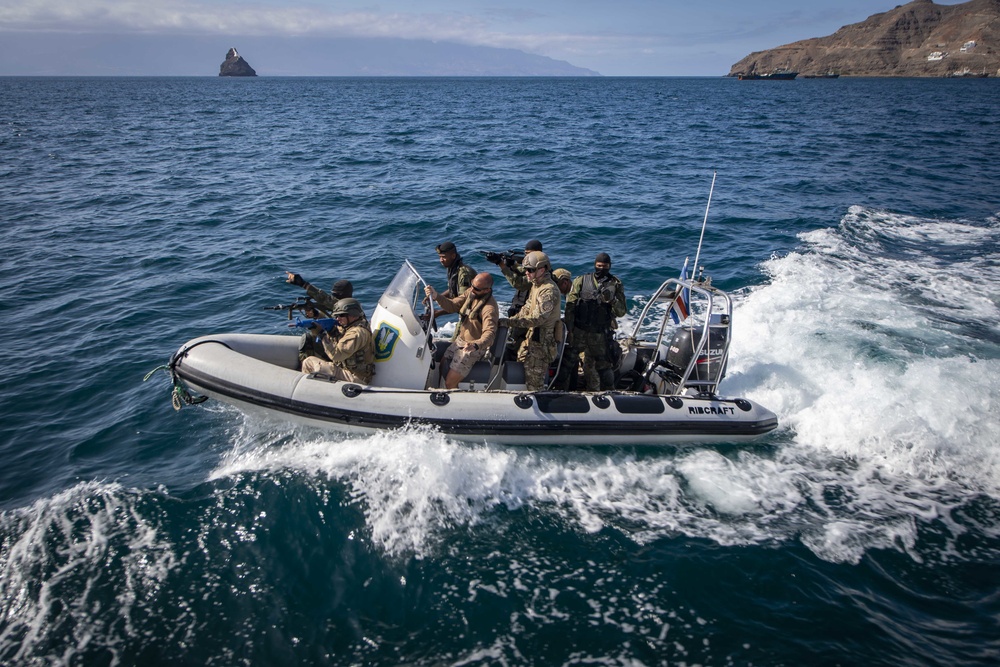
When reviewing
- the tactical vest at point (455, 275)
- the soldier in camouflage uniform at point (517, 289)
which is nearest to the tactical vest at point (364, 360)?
the tactical vest at point (455, 275)

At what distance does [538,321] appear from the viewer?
6.50m

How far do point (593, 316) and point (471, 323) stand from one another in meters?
1.36

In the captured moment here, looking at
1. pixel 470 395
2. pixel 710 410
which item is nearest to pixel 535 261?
pixel 470 395

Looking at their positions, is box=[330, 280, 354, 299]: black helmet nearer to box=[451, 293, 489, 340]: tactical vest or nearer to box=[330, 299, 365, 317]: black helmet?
box=[330, 299, 365, 317]: black helmet

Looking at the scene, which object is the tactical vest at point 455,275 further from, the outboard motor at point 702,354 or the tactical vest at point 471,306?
the outboard motor at point 702,354

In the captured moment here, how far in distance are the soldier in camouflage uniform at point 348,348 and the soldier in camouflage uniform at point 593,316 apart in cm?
226

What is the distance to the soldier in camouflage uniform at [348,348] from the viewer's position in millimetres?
6395

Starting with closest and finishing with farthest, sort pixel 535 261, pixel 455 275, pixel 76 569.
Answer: pixel 76 569
pixel 535 261
pixel 455 275

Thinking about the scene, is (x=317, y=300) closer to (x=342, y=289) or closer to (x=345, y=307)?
(x=342, y=289)

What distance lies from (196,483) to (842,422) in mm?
6992

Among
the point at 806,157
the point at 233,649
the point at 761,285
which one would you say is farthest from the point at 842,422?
the point at 806,157

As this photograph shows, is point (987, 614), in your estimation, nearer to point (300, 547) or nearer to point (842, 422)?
point (842, 422)

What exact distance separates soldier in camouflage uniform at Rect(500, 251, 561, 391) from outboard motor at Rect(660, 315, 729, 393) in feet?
4.86

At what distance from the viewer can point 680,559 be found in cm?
524
